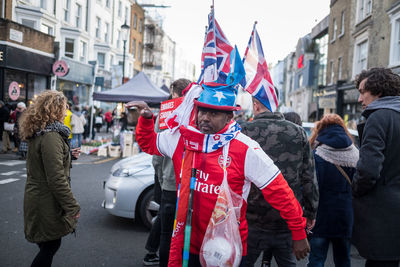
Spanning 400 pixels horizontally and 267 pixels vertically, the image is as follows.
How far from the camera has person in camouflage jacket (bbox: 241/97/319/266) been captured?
2.74 metres

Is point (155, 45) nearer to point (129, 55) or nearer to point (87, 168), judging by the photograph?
point (129, 55)

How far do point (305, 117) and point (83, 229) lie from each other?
1138 inches

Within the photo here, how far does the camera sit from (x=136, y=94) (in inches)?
548

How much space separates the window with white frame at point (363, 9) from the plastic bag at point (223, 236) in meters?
18.6

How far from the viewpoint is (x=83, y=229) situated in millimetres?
5500

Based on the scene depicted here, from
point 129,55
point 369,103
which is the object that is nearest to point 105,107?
point 129,55

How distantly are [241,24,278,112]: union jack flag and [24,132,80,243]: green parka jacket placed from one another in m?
1.70

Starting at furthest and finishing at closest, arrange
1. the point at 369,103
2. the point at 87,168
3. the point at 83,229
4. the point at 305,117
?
1. the point at 305,117
2. the point at 87,168
3. the point at 83,229
4. the point at 369,103

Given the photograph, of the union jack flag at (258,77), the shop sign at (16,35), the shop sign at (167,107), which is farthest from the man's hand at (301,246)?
the shop sign at (16,35)

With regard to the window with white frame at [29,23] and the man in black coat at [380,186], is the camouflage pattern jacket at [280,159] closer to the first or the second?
the man in black coat at [380,186]

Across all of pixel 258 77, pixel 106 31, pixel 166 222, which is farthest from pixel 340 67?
pixel 166 222

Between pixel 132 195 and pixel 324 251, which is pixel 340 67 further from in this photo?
pixel 324 251

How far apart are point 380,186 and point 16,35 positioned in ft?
62.7

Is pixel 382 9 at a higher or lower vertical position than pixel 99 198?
higher
